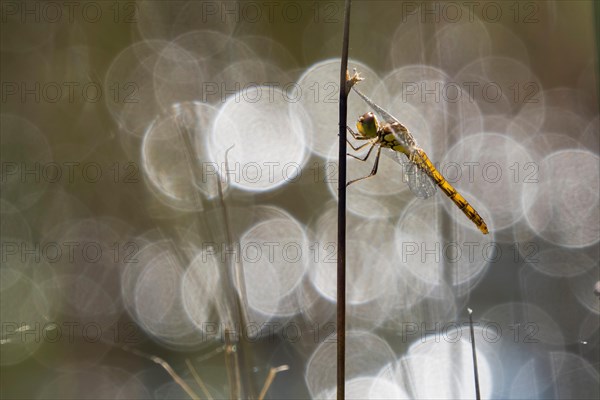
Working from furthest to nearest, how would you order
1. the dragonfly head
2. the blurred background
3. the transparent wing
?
the blurred background < the transparent wing < the dragonfly head

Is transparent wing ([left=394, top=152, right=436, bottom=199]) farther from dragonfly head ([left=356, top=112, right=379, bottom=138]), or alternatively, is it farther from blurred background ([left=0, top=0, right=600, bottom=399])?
blurred background ([left=0, top=0, right=600, bottom=399])

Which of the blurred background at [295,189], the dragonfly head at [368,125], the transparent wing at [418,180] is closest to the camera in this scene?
the dragonfly head at [368,125]

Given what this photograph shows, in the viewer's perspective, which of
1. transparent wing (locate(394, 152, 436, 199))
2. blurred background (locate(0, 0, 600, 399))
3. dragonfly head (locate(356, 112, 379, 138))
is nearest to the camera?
dragonfly head (locate(356, 112, 379, 138))

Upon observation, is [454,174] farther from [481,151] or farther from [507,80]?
[507,80]

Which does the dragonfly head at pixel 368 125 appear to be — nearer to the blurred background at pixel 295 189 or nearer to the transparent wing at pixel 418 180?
the transparent wing at pixel 418 180

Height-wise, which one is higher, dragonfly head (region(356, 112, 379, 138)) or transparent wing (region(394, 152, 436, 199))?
dragonfly head (region(356, 112, 379, 138))

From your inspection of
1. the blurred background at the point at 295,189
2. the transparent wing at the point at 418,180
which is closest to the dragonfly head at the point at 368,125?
the transparent wing at the point at 418,180

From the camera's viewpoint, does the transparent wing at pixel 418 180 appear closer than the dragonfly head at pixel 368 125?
No

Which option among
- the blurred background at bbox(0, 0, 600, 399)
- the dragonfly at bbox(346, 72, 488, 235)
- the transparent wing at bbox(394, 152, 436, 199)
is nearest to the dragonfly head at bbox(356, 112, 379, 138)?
the dragonfly at bbox(346, 72, 488, 235)
